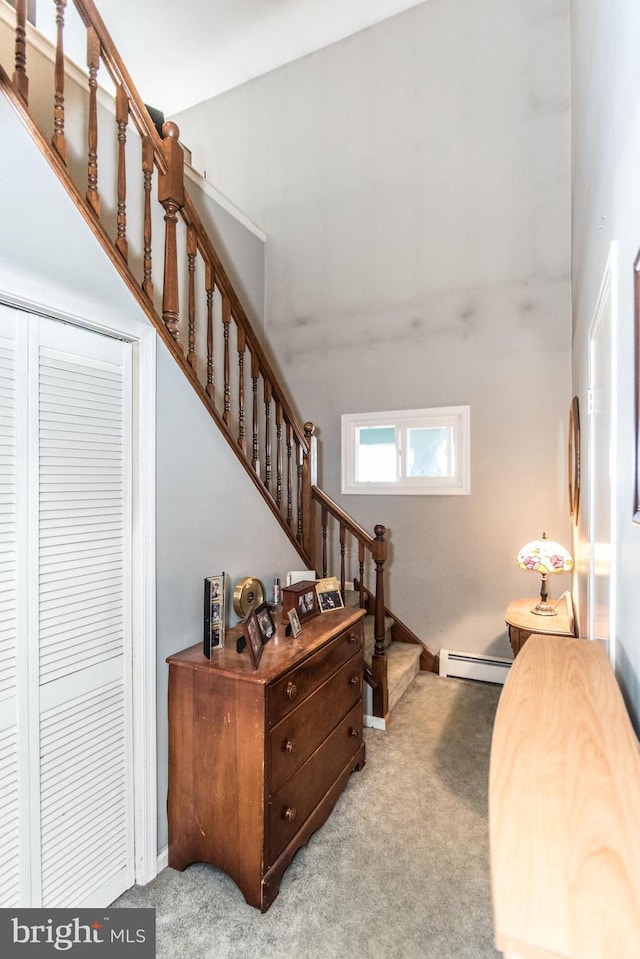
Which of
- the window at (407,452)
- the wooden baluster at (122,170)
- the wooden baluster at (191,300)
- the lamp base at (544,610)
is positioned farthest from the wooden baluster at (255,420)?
the lamp base at (544,610)

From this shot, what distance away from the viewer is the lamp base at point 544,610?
3098mm

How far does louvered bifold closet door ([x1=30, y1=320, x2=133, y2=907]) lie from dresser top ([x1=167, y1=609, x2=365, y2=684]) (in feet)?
0.89

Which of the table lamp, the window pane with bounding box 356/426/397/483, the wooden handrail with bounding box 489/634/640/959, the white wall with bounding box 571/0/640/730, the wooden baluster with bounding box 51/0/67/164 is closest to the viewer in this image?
the wooden handrail with bounding box 489/634/640/959

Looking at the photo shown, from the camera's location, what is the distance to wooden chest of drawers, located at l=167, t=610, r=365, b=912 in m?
1.75

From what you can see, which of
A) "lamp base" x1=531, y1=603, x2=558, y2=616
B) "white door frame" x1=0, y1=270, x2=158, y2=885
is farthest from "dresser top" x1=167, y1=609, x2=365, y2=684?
"lamp base" x1=531, y1=603, x2=558, y2=616

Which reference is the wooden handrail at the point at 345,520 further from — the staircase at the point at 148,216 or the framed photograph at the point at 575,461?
the framed photograph at the point at 575,461

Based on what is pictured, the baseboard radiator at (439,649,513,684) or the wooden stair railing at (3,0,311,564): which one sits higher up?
the wooden stair railing at (3,0,311,564)

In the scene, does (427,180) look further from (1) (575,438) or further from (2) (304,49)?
(1) (575,438)

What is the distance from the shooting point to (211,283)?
92.3 inches

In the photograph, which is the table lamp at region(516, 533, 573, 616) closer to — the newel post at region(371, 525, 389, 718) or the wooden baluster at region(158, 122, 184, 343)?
the newel post at region(371, 525, 389, 718)

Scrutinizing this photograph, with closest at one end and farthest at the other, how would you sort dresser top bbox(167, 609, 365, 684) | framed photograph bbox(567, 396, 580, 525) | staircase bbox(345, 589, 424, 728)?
1. dresser top bbox(167, 609, 365, 684)
2. framed photograph bbox(567, 396, 580, 525)
3. staircase bbox(345, 589, 424, 728)

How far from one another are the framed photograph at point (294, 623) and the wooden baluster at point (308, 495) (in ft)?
2.99

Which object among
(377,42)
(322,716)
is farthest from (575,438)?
(377,42)

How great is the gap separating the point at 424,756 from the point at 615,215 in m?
2.71
